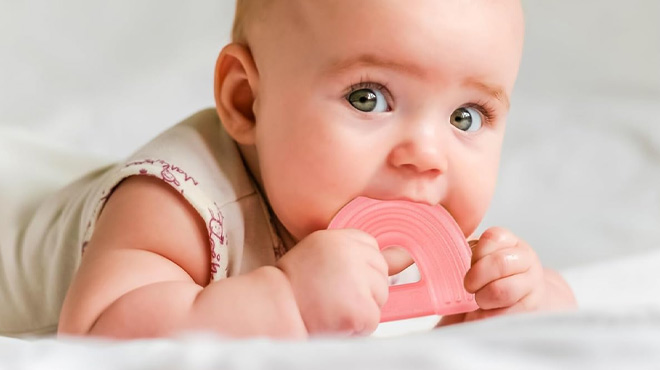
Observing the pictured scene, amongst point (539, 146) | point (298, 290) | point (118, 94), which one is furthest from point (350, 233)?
point (118, 94)

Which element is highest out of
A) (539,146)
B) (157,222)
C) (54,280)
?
(539,146)

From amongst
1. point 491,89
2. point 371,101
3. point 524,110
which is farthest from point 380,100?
point 524,110

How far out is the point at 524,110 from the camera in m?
1.92

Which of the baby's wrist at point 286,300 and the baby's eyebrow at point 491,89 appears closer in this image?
the baby's wrist at point 286,300

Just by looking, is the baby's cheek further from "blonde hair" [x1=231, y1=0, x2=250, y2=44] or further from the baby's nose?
"blonde hair" [x1=231, y1=0, x2=250, y2=44]

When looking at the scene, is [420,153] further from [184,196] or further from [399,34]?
[184,196]

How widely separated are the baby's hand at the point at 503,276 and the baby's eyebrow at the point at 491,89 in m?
0.14

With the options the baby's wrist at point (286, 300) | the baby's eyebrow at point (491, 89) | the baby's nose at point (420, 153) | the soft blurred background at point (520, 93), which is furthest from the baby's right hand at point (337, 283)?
the soft blurred background at point (520, 93)

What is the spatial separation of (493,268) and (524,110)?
104 cm

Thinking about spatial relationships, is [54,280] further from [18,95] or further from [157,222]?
[18,95]

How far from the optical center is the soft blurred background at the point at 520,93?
157 cm

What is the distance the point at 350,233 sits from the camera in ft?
2.75

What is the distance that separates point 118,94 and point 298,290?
1.21 meters

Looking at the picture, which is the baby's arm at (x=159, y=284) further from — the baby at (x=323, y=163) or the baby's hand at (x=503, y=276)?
the baby's hand at (x=503, y=276)
